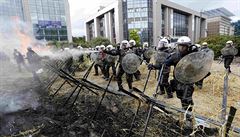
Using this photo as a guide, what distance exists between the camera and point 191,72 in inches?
137

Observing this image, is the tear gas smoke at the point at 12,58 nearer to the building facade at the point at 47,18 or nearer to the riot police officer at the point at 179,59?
the riot police officer at the point at 179,59

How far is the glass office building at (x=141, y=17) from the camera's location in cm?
5410

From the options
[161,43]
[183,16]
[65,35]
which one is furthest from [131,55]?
[183,16]

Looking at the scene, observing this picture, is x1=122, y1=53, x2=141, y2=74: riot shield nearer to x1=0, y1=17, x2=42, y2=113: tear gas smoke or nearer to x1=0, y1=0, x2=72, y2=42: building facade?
x1=0, y1=17, x2=42, y2=113: tear gas smoke

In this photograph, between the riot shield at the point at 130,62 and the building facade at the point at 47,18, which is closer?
the riot shield at the point at 130,62

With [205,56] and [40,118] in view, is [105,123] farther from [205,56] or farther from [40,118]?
[205,56]

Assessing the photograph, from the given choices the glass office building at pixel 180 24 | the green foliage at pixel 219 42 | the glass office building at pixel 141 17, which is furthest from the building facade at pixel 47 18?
the glass office building at pixel 180 24

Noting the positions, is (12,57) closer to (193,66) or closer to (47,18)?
(193,66)

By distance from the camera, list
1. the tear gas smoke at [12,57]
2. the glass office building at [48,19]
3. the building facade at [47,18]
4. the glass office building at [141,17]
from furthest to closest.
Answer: the glass office building at [141,17] < the glass office building at [48,19] < the building facade at [47,18] < the tear gas smoke at [12,57]

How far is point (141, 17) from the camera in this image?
5497 cm

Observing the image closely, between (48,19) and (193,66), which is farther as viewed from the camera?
(48,19)

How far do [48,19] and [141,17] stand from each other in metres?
26.0

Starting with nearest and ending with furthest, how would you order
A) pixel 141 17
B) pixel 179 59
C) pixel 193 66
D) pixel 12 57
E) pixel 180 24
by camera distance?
pixel 193 66
pixel 179 59
pixel 12 57
pixel 141 17
pixel 180 24

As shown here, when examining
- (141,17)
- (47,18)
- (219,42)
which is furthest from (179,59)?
(141,17)
